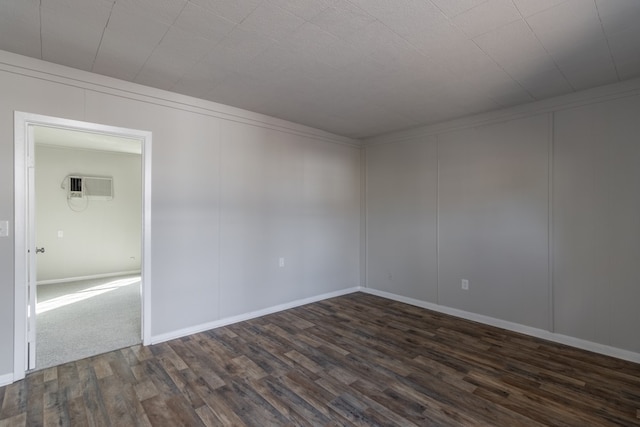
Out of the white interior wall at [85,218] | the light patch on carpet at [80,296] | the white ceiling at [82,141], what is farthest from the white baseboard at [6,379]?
the white interior wall at [85,218]

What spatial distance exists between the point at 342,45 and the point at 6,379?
3.59 meters

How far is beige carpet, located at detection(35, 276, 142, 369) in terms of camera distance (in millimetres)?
2875

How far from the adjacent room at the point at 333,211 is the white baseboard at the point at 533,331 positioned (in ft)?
0.06

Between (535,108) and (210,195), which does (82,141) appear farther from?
(535,108)

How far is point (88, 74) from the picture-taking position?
105 inches

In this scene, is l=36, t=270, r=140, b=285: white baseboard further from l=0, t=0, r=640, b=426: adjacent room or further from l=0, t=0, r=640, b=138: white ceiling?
l=0, t=0, r=640, b=138: white ceiling

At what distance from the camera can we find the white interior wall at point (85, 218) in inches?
212

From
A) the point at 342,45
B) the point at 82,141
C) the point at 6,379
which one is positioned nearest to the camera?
the point at 342,45

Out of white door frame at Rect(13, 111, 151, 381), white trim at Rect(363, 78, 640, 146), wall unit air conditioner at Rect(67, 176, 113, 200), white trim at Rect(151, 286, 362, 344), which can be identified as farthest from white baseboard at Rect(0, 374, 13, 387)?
white trim at Rect(363, 78, 640, 146)

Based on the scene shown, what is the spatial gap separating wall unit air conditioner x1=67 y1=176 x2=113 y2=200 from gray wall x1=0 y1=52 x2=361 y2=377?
3.78 meters

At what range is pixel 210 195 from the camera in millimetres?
3438

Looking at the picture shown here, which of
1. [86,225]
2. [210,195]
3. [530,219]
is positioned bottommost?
[86,225]

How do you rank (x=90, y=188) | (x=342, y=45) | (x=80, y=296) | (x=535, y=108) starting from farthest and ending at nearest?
(x=90, y=188) < (x=80, y=296) < (x=535, y=108) < (x=342, y=45)

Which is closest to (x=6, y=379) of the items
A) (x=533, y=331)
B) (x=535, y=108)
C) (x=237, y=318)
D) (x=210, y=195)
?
(x=237, y=318)
